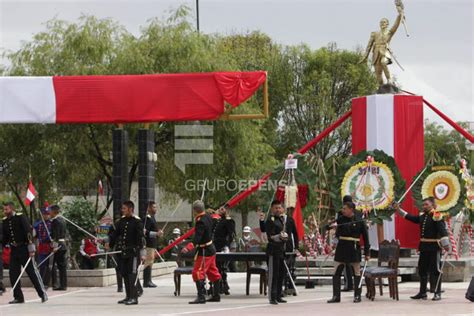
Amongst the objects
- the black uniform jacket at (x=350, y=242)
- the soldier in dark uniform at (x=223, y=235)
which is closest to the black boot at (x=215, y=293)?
the soldier in dark uniform at (x=223, y=235)

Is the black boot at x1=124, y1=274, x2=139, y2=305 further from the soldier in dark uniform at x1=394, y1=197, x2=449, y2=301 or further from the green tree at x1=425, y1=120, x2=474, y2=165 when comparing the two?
the green tree at x1=425, y1=120, x2=474, y2=165

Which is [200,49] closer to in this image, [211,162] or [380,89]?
[211,162]

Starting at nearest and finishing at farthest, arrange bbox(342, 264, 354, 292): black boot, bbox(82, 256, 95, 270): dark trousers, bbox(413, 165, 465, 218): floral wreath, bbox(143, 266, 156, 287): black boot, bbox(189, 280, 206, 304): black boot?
bbox(189, 280, 206, 304): black boot → bbox(342, 264, 354, 292): black boot → bbox(143, 266, 156, 287): black boot → bbox(413, 165, 465, 218): floral wreath → bbox(82, 256, 95, 270): dark trousers

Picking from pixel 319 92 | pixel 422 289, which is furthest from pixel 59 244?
pixel 319 92

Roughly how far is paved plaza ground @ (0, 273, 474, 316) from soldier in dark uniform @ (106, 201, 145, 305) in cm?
35

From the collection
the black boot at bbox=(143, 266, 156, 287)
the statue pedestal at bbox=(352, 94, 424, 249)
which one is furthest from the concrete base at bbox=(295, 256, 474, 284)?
the black boot at bbox=(143, 266, 156, 287)

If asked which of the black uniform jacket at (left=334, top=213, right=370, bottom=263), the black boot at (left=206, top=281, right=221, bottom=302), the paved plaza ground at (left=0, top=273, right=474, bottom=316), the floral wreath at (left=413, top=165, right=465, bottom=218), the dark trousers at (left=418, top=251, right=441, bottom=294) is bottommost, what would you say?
the paved plaza ground at (left=0, top=273, right=474, bottom=316)

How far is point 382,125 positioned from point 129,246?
33.8 ft

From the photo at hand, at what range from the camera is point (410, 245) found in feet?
88.6

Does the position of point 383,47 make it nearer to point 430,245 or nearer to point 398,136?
point 398,136

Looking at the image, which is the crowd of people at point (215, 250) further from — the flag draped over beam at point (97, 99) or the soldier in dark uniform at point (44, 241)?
the flag draped over beam at point (97, 99)

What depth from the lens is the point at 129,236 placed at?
1912 cm

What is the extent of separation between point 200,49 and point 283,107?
16.7 meters

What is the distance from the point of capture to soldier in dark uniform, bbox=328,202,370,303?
19.0 m
